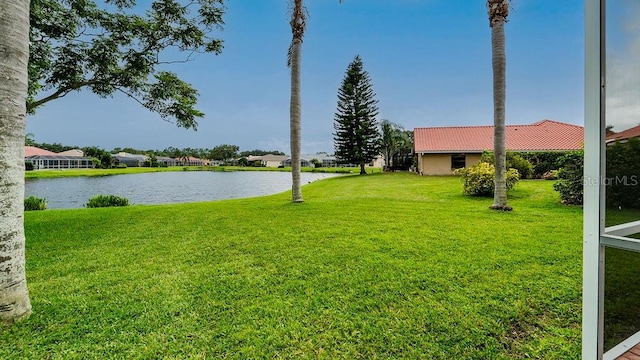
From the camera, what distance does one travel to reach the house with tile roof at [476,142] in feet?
64.9

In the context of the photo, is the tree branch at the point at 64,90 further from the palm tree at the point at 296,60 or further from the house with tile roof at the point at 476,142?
the house with tile roof at the point at 476,142

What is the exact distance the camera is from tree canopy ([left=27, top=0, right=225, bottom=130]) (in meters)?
7.17

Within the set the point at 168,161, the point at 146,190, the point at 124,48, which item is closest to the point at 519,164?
the point at 124,48

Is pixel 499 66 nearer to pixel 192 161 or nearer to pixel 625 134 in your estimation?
pixel 625 134

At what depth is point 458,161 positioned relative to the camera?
2127 centimetres

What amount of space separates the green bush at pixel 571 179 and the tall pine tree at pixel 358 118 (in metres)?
20.8

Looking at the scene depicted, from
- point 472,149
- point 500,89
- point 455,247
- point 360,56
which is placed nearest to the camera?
point 455,247

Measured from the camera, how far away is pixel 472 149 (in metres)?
20.5

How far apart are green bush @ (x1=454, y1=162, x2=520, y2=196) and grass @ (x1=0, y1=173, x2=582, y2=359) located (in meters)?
4.63

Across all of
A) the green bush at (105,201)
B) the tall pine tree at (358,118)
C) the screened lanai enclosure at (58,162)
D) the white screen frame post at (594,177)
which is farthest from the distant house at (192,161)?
the white screen frame post at (594,177)

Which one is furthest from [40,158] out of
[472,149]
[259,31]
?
[472,149]

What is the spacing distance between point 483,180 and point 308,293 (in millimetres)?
9715

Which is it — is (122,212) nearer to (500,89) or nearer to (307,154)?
(500,89)

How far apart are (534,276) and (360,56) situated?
2888cm
